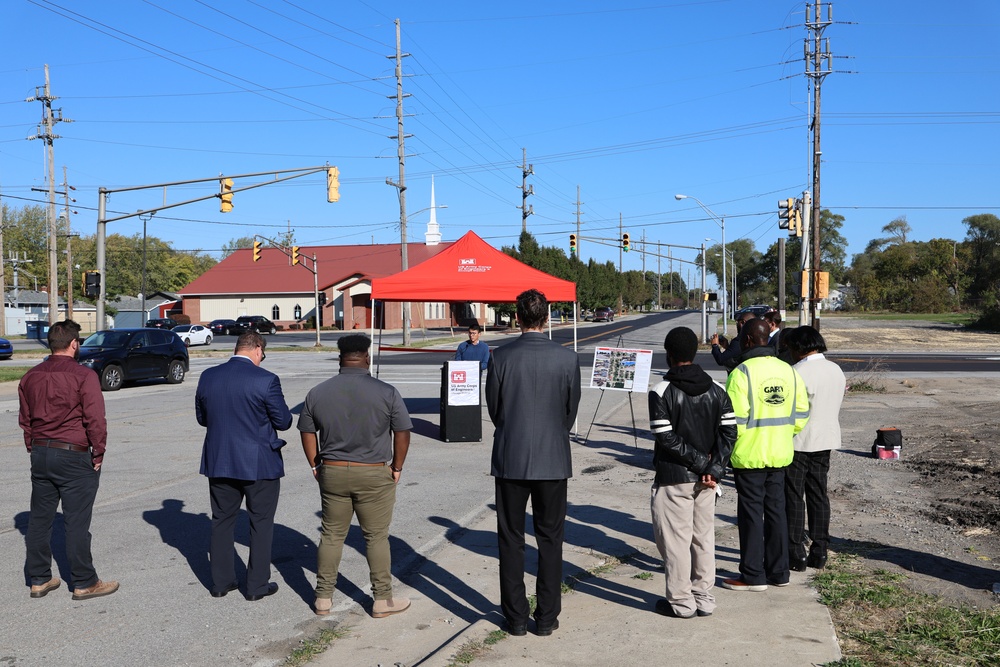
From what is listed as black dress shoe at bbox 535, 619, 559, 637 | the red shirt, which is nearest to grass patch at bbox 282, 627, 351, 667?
black dress shoe at bbox 535, 619, 559, 637

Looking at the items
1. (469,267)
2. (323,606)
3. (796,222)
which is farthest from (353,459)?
(796,222)

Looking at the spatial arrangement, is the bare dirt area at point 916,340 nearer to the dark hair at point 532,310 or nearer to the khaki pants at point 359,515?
the dark hair at point 532,310

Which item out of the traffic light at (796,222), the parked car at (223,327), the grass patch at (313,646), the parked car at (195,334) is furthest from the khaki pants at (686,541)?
the parked car at (223,327)

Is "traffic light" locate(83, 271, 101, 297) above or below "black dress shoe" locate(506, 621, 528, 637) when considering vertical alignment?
above

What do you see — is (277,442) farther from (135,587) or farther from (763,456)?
(763,456)

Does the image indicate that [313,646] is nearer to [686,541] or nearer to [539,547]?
[539,547]

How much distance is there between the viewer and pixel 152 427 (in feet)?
50.6

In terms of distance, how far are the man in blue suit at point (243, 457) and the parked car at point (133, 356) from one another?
59.6 ft

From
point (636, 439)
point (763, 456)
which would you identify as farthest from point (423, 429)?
point (763, 456)

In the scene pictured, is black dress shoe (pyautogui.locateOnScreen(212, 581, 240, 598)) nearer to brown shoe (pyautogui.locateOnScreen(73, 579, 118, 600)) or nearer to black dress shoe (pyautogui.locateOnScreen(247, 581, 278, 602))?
black dress shoe (pyautogui.locateOnScreen(247, 581, 278, 602))

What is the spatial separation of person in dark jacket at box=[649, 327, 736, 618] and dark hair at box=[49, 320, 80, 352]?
12.9ft

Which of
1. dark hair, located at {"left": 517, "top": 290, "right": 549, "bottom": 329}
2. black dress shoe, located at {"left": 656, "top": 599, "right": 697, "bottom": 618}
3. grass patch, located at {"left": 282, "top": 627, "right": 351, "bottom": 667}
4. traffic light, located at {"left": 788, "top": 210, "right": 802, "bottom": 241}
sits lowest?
grass patch, located at {"left": 282, "top": 627, "right": 351, "bottom": 667}

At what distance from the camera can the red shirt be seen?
5801mm

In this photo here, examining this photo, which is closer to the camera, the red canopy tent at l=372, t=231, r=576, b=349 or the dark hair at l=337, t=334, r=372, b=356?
the dark hair at l=337, t=334, r=372, b=356
